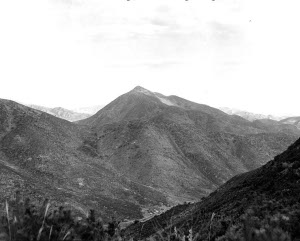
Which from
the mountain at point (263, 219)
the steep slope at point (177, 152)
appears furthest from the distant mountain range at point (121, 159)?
the mountain at point (263, 219)

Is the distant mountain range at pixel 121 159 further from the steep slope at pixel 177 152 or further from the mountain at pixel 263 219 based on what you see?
the mountain at pixel 263 219

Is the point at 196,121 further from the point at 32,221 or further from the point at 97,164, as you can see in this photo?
the point at 32,221

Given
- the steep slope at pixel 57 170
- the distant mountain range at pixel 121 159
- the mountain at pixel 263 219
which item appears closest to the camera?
the mountain at pixel 263 219

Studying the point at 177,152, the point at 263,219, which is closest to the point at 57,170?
the point at 177,152

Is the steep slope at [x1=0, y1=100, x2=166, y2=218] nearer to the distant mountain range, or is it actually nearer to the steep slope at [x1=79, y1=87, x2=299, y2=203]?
the distant mountain range

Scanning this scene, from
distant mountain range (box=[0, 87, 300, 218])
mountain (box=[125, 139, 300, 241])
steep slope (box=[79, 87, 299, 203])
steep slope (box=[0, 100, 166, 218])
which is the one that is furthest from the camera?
steep slope (box=[79, 87, 299, 203])

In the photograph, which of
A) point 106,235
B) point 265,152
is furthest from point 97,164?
point 106,235

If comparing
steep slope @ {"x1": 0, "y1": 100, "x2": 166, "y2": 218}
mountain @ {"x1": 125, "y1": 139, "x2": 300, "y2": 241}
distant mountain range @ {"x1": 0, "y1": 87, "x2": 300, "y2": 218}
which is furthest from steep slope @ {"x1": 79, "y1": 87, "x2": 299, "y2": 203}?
mountain @ {"x1": 125, "y1": 139, "x2": 300, "y2": 241}
